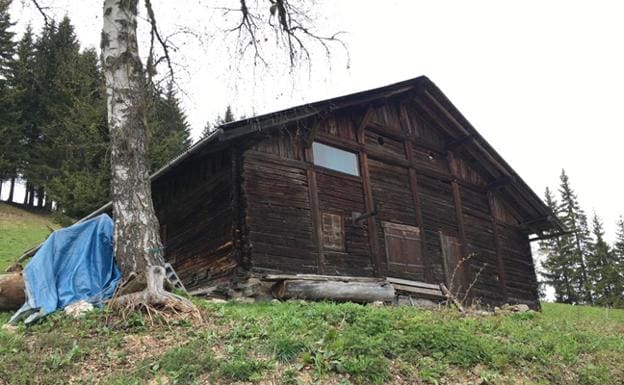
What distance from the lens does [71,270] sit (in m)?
8.15

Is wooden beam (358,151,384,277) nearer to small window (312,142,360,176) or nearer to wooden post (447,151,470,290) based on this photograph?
small window (312,142,360,176)

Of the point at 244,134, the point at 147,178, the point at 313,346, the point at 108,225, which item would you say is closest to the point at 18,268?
the point at 108,225

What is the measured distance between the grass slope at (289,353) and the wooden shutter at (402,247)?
22.7 feet

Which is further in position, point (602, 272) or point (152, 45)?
point (602, 272)

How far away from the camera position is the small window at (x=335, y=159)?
47.0 ft

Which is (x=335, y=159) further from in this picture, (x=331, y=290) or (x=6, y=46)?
(x=6, y=46)

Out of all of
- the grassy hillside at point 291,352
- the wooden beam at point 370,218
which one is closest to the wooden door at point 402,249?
the wooden beam at point 370,218

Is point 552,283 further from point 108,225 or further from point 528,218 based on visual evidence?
point 108,225

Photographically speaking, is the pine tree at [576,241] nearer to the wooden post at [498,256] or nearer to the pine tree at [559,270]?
the pine tree at [559,270]

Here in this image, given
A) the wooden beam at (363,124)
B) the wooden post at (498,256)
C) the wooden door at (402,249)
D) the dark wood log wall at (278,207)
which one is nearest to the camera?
the dark wood log wall at (278,207)


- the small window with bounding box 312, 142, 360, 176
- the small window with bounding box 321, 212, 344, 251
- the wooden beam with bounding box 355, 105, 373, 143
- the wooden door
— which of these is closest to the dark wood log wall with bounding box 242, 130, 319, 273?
the small window with bounding box 321, 212, 344, 251

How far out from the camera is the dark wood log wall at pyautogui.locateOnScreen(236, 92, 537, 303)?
12766mm

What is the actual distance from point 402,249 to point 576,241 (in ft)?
111

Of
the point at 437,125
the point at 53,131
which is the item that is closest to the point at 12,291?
the point at 437,125
